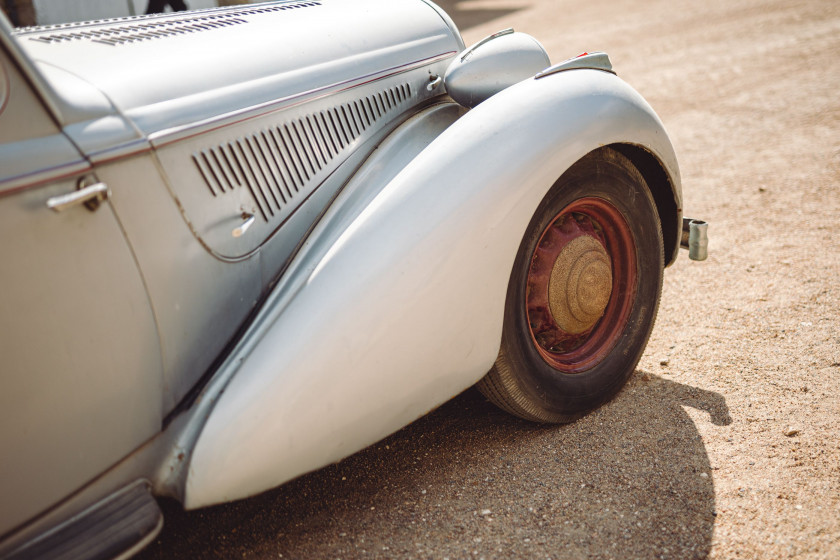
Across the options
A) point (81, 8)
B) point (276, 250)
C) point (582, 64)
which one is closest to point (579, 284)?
point (582, 64)

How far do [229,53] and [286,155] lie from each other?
337 millimetres

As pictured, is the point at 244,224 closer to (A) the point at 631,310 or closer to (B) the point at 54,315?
(B) the point at 54,315

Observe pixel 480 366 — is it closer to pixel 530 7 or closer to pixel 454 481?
pixel 454 481

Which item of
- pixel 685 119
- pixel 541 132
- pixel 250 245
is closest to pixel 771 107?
pixel 685 119

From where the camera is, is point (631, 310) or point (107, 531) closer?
point (107, 531)

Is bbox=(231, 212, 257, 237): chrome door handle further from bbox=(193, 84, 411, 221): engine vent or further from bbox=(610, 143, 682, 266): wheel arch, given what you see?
bbox=(610, 143, 682, 266): wheel arch

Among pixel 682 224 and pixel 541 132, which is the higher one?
pixel 541 132

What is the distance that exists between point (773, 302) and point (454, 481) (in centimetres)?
188

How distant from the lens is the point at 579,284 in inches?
96.4

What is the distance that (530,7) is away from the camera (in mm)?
13188

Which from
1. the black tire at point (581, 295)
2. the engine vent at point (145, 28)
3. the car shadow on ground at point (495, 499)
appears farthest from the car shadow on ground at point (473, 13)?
the car shadow on ground at point (495, 499)

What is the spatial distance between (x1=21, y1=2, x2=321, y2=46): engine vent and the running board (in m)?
1.28

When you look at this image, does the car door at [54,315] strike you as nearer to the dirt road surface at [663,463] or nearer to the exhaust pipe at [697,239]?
the dirt road surface at [663,463]

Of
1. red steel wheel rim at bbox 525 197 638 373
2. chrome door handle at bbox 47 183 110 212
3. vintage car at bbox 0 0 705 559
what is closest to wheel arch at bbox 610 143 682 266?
vintage car at bbox 0 0 705 559
